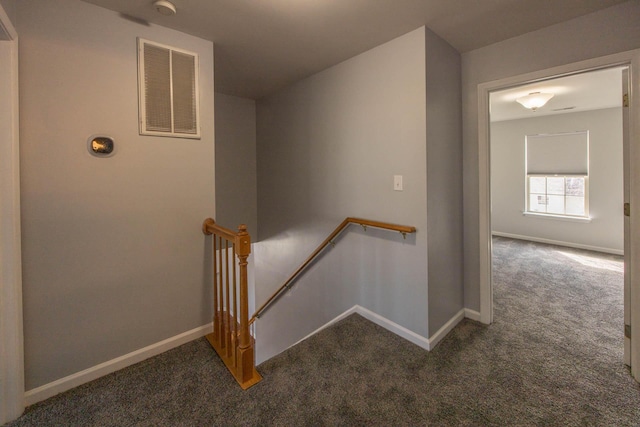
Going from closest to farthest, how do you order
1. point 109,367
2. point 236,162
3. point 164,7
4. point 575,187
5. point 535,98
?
point 164,7 → point 109,367 → point 535,98 → point 236,162 → point 575,187

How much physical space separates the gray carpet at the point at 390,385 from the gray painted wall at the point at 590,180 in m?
3.18

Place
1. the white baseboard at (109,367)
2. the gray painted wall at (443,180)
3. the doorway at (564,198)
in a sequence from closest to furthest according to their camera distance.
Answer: the white baseboard at (109,367) < the gray painted wall at (443,180) < the doorway at (564,198)

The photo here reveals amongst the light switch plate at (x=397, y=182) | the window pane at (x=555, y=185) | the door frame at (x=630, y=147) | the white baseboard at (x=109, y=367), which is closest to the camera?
the white baseboard at (x=109, y=367)

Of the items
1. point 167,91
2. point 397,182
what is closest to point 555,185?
point 397,182

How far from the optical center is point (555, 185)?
5.33 metres

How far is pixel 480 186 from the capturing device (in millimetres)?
2361

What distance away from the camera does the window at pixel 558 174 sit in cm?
496

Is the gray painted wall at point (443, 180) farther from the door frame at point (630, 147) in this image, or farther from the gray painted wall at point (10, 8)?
the gray painted wall at point (10, 8)

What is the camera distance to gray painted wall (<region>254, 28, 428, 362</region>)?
2096mm

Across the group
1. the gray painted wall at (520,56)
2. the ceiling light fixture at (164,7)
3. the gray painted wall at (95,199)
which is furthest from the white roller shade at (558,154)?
the ceiling light fixture at (164,7)

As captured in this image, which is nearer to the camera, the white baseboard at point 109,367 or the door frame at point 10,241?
the door frame at point 10,241

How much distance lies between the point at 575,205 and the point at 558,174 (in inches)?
24.4

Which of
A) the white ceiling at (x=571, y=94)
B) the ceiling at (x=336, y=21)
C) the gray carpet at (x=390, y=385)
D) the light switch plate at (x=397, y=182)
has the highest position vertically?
the white ceiling at (x=571, y=94)

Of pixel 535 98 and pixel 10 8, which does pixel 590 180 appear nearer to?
pixel 535 98
